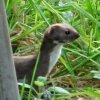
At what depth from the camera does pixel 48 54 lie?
9.20 ft

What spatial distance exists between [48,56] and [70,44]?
327 mm

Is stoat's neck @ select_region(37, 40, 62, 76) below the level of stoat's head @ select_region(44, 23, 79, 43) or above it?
below

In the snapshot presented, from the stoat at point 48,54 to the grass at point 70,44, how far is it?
0.32 feet

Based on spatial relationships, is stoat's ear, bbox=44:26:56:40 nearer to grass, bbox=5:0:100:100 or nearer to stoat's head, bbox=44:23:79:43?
stoat's head, bbox=44:23:79:43

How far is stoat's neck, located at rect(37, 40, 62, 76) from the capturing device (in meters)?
2.77

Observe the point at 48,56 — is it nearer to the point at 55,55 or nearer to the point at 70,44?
the point at 55,55

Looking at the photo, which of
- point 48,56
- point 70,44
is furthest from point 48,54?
point 70,44

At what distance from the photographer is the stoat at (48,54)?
2740mm

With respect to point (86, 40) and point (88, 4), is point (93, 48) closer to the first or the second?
point (86, 40)

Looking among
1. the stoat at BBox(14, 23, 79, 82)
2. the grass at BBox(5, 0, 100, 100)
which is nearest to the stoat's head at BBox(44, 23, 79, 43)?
the stoat at BBox(14, 23, 79, 82)

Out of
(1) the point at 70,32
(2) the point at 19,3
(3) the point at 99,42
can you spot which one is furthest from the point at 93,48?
(2) the point at 19,3

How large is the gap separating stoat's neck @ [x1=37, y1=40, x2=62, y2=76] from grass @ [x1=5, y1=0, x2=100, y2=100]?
0.08 metres

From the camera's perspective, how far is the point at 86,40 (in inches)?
118

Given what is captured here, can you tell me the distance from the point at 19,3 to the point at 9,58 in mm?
1813
